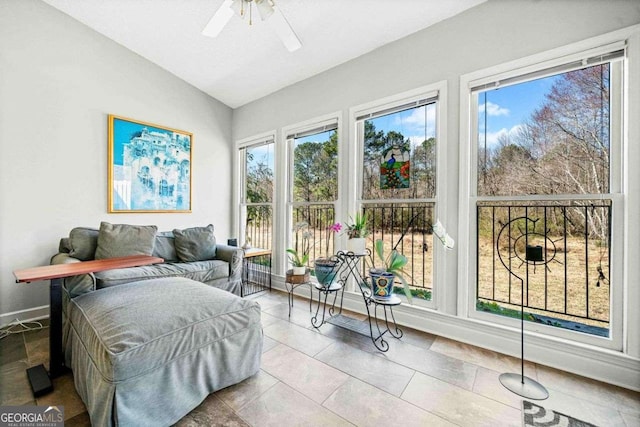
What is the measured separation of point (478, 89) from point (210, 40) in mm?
2829

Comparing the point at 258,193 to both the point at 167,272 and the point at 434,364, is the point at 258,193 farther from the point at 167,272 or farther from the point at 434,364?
the point at 434,364

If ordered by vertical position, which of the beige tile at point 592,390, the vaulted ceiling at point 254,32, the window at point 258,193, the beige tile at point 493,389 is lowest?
the beige tile at point 592,390

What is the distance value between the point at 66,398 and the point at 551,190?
11.5ft

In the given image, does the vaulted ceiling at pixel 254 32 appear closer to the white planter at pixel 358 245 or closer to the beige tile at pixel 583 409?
the white planter at pixel 358 245

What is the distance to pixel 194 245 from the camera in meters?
3.24

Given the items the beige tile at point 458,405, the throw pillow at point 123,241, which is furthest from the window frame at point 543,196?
the throw pillow at point 123,241

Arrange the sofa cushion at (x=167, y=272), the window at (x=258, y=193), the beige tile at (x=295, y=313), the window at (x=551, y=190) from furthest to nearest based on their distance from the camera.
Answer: the window at (x=258, y=193) < the beige tile at (x=295, y=313) < the sofa cushion at (x=167, y=272) < the window at (x=551, y=190)

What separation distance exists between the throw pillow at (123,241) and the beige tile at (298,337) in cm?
159

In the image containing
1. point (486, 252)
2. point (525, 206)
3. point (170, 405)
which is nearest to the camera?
point (170, 405)

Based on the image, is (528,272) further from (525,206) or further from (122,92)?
(122,92)

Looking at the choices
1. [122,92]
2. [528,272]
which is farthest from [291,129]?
[528,272]

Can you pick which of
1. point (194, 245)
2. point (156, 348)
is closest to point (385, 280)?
point (156, 348)

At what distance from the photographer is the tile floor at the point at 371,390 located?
56.2 inches

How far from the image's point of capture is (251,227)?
4.37 m
